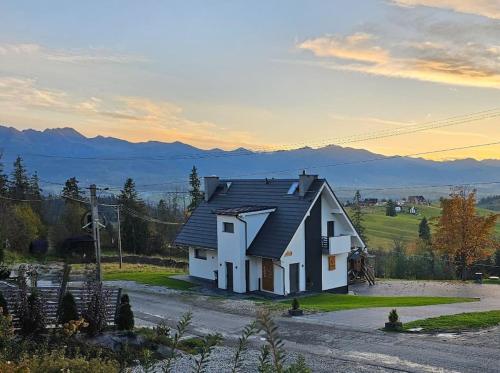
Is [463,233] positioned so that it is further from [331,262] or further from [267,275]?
[267,275]

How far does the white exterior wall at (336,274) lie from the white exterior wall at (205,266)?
280 inches

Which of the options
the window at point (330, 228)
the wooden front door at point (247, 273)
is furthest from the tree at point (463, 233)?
the wooden front door at point (247, 273)

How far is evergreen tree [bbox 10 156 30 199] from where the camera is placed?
65062 mm

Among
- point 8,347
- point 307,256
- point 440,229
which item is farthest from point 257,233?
point 440,229

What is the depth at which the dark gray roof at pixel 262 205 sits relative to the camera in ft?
98.1

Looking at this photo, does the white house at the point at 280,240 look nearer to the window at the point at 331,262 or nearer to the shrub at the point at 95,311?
the window at the point at 331,262

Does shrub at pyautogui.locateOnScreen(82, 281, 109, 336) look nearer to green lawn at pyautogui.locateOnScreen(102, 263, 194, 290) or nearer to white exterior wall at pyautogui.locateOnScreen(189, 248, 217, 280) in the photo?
green lawn at pyautogui.locateOnScreen(102, 263, 194, 290)

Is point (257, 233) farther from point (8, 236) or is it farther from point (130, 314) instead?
point (8, 236)

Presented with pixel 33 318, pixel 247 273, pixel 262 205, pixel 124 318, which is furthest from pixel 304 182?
pixel 33 318

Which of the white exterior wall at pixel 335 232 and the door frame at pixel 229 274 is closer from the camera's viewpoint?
the door frame at pixel 229 274

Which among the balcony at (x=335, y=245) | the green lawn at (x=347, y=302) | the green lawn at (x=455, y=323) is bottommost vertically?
the green lawn at (x=347, y=302)

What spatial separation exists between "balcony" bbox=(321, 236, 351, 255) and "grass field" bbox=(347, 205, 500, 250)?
4786cm

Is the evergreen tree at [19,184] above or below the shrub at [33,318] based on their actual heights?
above

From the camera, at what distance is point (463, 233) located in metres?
52.7
